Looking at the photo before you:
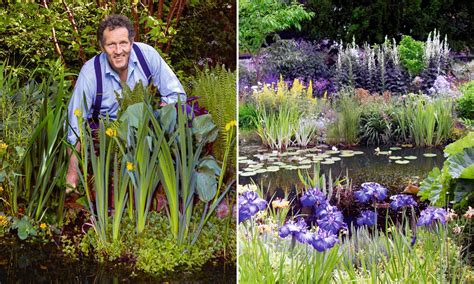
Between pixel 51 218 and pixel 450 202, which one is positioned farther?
pixel 51 218

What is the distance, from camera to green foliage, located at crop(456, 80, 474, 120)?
2355 millimetres

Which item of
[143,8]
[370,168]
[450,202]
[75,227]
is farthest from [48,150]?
[450,202]

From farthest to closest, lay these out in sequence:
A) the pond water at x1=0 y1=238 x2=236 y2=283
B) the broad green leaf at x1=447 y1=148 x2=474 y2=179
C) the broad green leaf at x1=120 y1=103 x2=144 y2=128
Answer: the pond water at x1=0 y1=238 x2=236 y2=283, the broad green leaf at x1=120 y1=103 x2=144 y2=128, the broad green leaf at x1=447 y1=148 x2=474 y2=179

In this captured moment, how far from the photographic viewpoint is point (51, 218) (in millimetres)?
2492

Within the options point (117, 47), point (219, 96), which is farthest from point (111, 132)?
point (219, 96)

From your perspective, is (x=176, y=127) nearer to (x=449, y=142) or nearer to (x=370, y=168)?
(x=370, y=168)

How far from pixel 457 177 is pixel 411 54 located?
542 millimetres

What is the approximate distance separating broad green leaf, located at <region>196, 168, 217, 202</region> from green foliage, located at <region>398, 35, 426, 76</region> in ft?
2.98

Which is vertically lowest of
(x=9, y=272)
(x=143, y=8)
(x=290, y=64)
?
(x=9, y=272)

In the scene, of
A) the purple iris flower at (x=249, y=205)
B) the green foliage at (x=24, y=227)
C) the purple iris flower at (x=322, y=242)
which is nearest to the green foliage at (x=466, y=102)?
the purple iris flower at (x=322, y=242)

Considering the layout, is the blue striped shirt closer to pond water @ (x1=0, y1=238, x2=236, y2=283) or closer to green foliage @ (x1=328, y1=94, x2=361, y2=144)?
pond water @ (x1=0, y1=238, x2=236, y2=283)

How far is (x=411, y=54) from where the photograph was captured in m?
2.43

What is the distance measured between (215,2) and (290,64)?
42 cm

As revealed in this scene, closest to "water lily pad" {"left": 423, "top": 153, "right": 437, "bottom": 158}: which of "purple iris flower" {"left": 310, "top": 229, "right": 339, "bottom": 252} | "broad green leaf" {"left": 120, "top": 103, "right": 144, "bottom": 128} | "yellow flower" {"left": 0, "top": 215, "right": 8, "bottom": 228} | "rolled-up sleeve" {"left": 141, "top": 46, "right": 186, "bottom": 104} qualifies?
"purple iris flower" {"left": 310, "top": 229, "right": 339, "bottom": 252}
